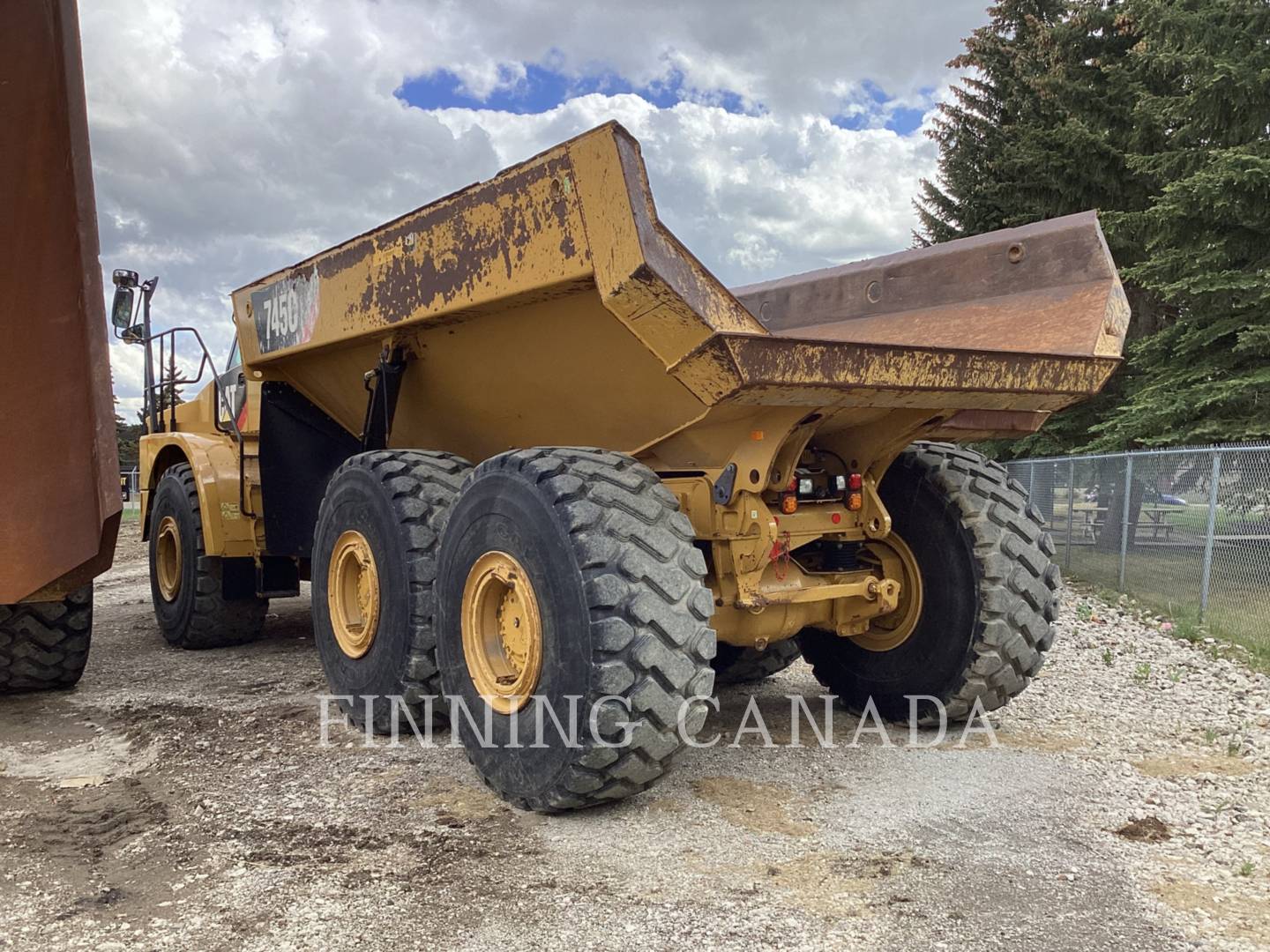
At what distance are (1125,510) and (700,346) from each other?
7.91m

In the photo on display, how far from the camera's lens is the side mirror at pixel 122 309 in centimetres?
678

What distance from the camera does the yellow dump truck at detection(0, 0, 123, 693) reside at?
3.95 meters

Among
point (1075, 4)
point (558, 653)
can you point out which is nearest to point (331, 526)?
point (558, 653)

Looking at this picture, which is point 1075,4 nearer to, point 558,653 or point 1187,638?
point 1187,638

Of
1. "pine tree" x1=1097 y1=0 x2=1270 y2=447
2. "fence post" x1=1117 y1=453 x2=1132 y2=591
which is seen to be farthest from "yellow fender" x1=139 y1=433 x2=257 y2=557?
"pine tree" x1=1097 y1=0 x2=1270 y2=447

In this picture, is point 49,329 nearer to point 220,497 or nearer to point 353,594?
point 353,594

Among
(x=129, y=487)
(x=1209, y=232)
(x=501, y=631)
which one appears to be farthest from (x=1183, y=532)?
(x=129, y=487)

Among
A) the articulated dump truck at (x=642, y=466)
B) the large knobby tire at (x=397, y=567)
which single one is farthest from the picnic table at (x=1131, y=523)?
the large knobby tire at (x=397, y=567)

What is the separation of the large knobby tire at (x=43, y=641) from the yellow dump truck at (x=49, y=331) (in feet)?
3.01

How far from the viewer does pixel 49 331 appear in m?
4.20

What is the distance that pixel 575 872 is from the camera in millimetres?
3105

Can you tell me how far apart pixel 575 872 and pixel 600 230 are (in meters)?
1.98

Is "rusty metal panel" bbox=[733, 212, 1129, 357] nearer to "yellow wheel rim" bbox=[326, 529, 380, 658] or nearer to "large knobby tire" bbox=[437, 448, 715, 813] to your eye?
"large knobby tire" bbox=[437, 448, 715, 813]

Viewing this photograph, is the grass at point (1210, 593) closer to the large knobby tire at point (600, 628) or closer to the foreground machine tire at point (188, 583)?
the large knobby tire at point (600, 628)
